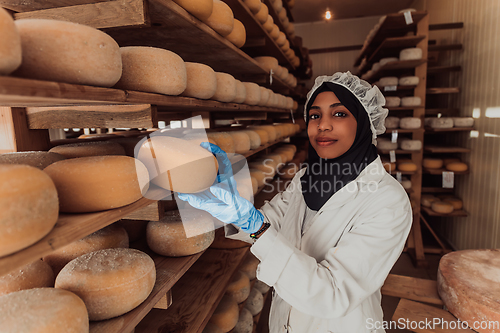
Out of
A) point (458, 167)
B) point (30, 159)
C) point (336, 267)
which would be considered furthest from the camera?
point (458, 167)

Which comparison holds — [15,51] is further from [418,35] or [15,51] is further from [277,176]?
[418,35]

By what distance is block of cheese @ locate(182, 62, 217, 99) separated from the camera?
1.13 m

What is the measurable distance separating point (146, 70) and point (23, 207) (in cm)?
52

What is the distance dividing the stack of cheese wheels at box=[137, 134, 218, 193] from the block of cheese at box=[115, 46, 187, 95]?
0.18m

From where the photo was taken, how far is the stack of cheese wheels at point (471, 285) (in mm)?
1263

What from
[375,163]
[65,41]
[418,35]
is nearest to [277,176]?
[375,163]

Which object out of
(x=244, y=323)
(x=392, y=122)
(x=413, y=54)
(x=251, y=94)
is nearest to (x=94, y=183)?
(x=251, y=94)

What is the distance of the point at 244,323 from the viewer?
196cm

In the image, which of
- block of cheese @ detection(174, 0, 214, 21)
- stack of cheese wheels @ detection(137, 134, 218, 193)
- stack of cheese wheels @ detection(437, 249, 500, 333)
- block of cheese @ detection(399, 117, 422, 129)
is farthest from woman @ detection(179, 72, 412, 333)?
block of cheese @ detection(399, 117, 422, 129)

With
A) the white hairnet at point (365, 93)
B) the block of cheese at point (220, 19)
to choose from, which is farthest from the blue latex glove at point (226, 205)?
the white hairnet at point (365, 93)

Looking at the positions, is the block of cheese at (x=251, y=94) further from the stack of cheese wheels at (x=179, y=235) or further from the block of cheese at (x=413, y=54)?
the block of cheese at (x=413, y=54)

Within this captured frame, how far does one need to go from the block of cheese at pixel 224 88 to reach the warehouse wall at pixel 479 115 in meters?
3.00

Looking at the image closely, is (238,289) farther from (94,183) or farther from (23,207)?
(23,207)

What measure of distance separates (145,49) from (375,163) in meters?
1.14
